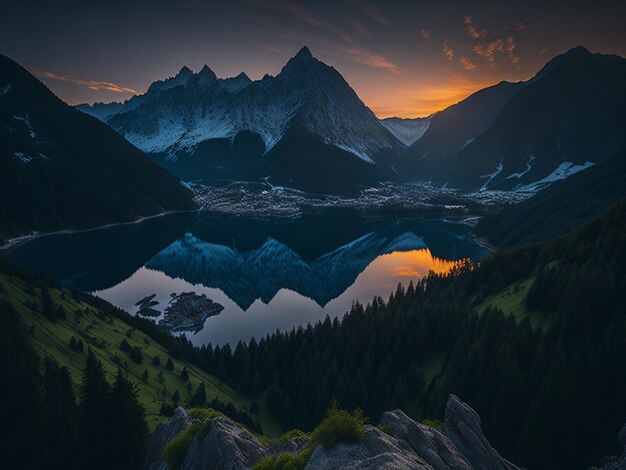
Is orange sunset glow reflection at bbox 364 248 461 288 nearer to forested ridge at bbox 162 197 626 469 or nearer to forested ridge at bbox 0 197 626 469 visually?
forested ridge at bbox 0 197 626 469

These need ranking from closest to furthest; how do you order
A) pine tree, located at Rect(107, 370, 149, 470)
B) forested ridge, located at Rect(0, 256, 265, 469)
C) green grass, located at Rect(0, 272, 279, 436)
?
1. pine tree, located at Rect(107, 370, 149, 470)
2. forested ridge, located at Rect(0, 256, 265, 469)
3. green grass, located at Rect(0, 272, 279, 436)

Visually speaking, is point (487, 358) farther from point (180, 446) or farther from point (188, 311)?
point (188, 311)

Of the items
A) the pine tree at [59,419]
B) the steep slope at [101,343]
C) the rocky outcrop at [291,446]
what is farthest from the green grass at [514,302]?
the pine tree at [59,419]

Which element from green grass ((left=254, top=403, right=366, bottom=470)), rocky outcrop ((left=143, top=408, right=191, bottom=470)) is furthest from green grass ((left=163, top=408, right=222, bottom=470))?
green grass ((left=254, top=403, right=366, bottom=470))

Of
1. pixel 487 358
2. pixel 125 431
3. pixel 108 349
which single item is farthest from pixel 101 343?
pixel 487 358

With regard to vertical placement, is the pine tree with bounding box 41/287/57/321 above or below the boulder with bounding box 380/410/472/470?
below

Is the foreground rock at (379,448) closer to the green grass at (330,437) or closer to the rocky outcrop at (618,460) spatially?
the green grass at (330,437)
